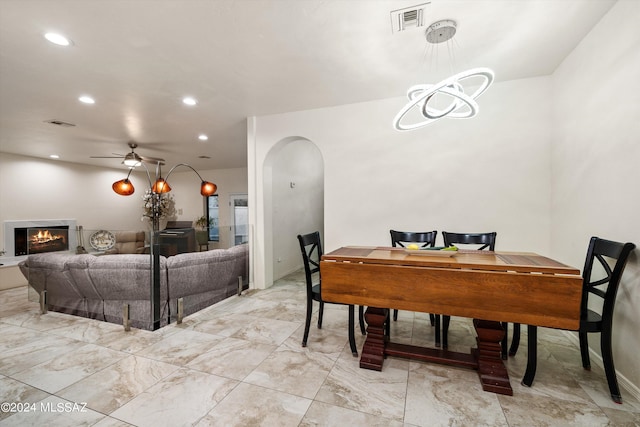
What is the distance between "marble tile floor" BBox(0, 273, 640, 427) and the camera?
147 centimetres

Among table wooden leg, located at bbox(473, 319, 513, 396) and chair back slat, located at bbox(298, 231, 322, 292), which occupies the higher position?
chair back slat, located at bbox(298, 231, 322, 292)

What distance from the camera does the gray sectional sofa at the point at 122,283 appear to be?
9.05ft

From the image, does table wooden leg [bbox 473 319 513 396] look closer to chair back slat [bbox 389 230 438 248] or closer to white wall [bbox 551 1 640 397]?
white wall [bbox 551 1 640 397]

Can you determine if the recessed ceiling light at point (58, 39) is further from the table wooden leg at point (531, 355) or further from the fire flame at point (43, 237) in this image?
the table wooden leg at point (531, 355)

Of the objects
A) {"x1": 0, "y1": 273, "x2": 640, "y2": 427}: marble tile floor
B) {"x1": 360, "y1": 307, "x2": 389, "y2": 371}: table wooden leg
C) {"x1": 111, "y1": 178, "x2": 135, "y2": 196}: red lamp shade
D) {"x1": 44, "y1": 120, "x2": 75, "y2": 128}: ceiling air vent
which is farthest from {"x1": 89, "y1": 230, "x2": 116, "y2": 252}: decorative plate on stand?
{"x1": 360, "y1": 307, "x2": 389, "y2": 371}: table wooden leg

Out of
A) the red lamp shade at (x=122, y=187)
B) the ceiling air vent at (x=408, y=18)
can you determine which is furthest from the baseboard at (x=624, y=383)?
the red lamp shade at (x=122, y=187)

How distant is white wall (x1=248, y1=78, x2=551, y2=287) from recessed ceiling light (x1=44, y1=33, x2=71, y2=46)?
207 centimetres

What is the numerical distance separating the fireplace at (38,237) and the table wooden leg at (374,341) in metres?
3.65

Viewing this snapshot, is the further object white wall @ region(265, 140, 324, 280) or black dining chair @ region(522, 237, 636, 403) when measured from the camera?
white wall @ region(265, 140, 324, 280)

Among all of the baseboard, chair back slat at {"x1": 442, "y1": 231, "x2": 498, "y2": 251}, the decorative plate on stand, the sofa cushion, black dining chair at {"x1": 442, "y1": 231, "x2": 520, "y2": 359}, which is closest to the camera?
the baseboard

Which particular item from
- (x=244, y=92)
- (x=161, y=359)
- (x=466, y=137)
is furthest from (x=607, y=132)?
(x=161, y=359)

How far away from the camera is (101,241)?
3.13 metres

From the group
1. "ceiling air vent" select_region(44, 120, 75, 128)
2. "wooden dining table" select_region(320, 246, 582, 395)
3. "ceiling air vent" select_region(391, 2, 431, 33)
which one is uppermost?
"ceiling air vent" select_region(391, 2, 431, 33)

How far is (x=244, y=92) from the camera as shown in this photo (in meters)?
3.07
